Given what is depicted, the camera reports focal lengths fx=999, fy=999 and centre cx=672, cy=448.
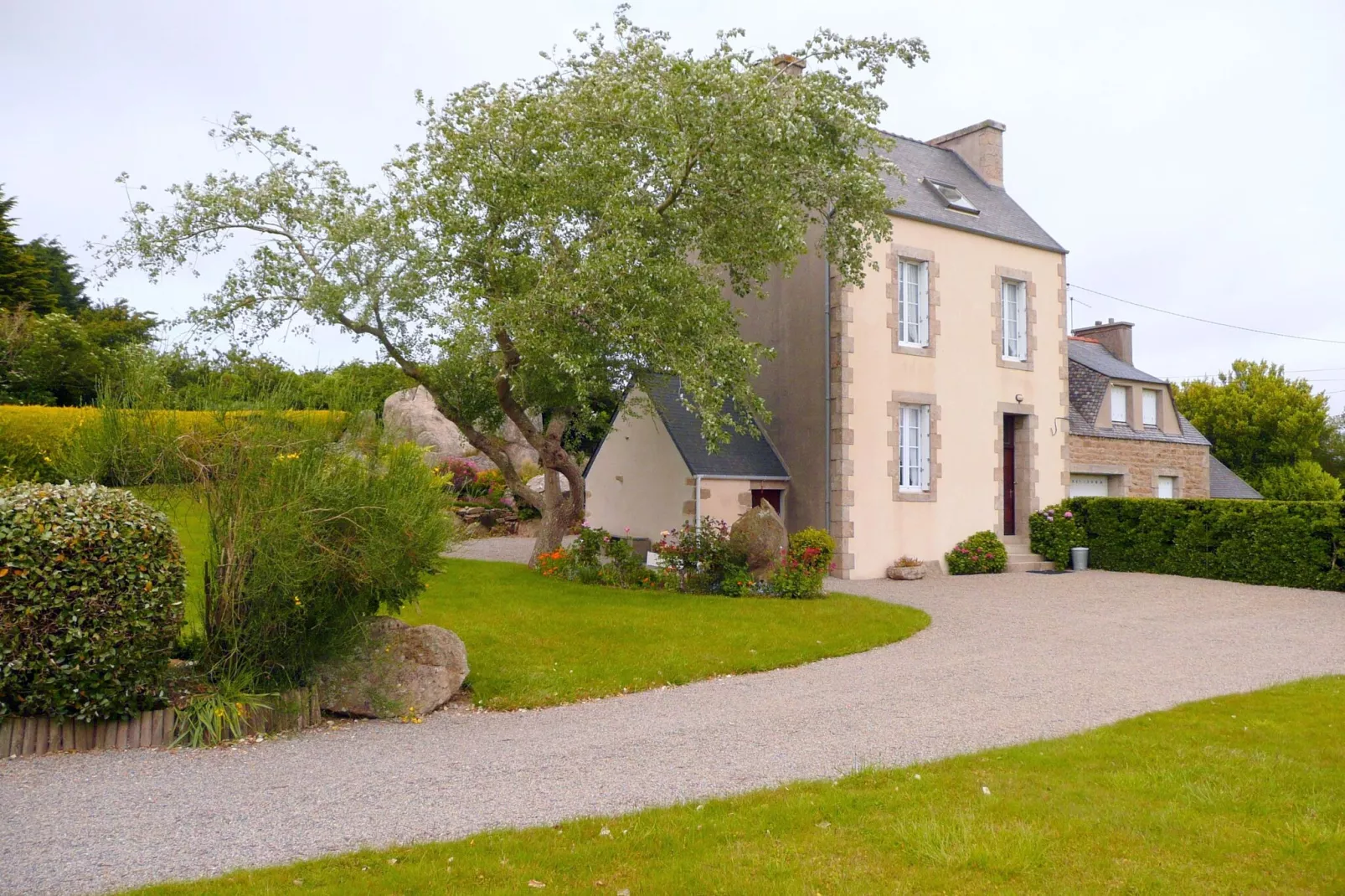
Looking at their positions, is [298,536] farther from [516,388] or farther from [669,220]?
[516,388]

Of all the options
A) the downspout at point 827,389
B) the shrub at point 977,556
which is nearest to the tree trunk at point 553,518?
the downspout at point 827,389

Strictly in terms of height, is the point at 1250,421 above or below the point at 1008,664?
above

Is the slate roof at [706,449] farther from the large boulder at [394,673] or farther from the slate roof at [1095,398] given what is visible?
the large boulder at [394,673]

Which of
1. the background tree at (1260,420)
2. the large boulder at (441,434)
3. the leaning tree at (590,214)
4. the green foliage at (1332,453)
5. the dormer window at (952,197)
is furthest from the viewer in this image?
the green foliage at (1332,453)

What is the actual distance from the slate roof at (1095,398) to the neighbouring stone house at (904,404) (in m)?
1.46

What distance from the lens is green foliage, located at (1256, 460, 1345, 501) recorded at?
101 feet

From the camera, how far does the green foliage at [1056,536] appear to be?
19922 mm

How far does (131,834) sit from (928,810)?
158 inches

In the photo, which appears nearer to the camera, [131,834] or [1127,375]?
[131,834]

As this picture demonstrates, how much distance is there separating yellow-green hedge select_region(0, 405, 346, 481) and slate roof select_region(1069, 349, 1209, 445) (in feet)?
60.6

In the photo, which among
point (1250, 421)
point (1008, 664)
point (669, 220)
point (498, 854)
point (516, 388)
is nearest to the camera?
point (498, 854)

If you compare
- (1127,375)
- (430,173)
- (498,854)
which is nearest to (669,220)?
(430,173)

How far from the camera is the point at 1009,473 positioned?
20562mm

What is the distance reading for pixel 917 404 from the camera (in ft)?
61.2
